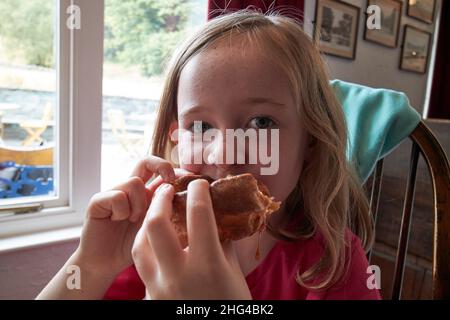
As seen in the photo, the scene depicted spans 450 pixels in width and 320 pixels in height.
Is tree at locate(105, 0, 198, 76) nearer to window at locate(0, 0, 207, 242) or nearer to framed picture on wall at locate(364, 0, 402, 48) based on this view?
window at locate(0, 0, 207, 242)

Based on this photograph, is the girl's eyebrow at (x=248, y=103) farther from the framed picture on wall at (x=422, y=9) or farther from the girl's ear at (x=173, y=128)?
the framed picture on wall at (x=422, y=9)

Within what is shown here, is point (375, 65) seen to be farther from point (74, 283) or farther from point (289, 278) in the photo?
point (74, 283)

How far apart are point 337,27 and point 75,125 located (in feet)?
5.24

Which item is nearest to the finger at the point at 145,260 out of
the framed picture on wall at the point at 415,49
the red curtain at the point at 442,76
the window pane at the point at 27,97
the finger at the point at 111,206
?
the finger at the point at 111,206

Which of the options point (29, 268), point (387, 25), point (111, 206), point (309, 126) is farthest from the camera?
point (387, 25)

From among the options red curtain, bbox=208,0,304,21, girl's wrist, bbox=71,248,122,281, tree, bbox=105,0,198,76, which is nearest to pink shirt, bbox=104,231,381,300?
girl's wrist, bbox=71,248,122,281

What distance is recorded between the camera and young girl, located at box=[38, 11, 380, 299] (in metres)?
0.50

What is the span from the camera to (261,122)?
666 millimetres

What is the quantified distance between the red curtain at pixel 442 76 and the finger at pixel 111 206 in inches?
127

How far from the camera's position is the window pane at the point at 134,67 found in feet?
5.03

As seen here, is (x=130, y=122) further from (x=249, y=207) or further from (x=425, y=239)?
(x=425, y=239)

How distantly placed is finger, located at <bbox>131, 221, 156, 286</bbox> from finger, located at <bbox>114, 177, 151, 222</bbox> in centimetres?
15

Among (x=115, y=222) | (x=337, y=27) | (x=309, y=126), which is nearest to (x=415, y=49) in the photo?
(x=337, y=27)

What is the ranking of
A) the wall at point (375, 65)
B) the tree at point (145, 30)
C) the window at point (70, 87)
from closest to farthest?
the window at point (70, 87), the tree at point (145, 30), the wall at point (375, 65)
